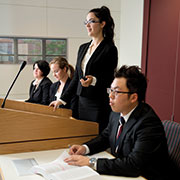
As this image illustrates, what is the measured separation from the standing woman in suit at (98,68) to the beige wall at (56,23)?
2362 millimetres

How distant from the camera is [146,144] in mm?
1292

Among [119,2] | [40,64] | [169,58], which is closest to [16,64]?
[40,64]

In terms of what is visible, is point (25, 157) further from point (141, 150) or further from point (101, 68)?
point (101, 68)

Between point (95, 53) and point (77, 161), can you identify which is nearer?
point (77, 161)

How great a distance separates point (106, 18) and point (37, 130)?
1.08 m

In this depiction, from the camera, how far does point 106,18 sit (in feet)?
6.46

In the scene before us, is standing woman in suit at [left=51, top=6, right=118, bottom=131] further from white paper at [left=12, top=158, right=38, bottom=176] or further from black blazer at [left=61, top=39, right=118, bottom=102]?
white paper at [left=12, top=158, right=38, bottom=176]

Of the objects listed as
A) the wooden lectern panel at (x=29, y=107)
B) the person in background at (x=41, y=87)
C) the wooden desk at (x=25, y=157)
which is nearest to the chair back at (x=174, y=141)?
the wooden desk at (x=25, y=157)

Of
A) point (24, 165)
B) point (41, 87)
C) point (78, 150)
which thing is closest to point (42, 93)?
point (41, 87)

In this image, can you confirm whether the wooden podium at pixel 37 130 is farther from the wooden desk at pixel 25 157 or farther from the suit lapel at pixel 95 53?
the suit lapel at pixel 95 53

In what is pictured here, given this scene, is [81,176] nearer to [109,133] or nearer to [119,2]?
[109,133]

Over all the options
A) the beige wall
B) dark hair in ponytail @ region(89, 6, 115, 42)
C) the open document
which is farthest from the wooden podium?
the beige wall

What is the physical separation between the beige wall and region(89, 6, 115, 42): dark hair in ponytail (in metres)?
2.33

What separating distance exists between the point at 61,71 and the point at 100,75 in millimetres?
892
